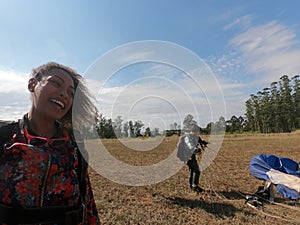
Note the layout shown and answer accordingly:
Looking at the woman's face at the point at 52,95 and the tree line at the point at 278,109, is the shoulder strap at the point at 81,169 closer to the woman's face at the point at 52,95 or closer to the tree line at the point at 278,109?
the woman's face at the point at 52,95

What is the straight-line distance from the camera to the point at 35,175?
1.31 meters

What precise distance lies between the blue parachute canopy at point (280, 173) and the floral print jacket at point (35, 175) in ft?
19.3

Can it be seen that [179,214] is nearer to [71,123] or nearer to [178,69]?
[178,69]

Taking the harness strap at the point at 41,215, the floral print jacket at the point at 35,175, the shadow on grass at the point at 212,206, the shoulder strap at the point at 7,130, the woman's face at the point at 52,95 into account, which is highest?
the woman's face at the point at 52,95

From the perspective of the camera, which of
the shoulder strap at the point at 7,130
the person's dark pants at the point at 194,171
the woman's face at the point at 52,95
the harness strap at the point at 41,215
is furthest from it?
the person's dark pants at the point at 194,171

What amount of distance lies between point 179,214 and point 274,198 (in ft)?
8.84

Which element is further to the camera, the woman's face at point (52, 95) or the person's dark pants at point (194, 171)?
the person's dark pants at point (194, 171)

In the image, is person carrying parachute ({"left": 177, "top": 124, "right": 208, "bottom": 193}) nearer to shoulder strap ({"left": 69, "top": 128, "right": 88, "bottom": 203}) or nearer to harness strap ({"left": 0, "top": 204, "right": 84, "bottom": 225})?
shoulder strap ({"left": 69, "top": 128, "right": 88, "bottom": 203})

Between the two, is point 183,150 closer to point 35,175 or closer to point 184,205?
point 184,205

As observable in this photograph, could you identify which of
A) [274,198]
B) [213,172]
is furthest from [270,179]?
[213,172]

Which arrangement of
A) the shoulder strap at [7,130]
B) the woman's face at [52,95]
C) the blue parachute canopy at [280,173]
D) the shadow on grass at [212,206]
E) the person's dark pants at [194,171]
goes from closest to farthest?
the shoulder strap at [7,130] → the woman's face at [52,95] → the shadow on grass at [212,206] → the blue parachute canopy at [280,173] → the person's dark pants at [194,171]

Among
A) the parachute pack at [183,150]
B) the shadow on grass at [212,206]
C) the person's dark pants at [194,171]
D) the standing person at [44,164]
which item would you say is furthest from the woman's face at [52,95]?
the person's dark pants at [194,171]

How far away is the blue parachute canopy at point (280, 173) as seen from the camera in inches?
225

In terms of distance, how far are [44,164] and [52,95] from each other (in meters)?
0.42
